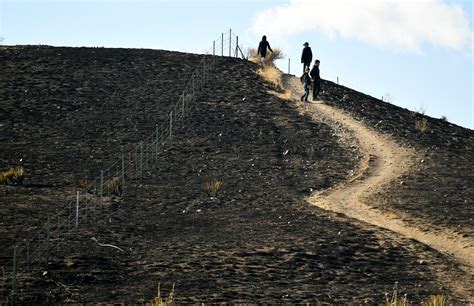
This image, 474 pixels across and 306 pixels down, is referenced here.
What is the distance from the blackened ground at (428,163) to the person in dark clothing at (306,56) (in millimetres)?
1585

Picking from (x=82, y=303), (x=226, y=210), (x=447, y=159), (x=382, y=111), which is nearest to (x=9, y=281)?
(x=82, y=303)

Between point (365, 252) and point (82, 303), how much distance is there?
6.73 m

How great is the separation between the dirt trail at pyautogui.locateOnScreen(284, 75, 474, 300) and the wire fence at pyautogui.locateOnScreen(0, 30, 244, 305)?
18.2ft

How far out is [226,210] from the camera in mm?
20062

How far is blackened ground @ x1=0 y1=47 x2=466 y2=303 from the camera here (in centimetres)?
1457

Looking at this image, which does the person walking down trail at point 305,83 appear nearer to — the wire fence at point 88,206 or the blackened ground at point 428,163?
the blackened ground at point 428,163

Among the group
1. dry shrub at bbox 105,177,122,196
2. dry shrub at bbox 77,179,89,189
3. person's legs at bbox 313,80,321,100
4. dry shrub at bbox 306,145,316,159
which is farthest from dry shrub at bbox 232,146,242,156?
person's legs at bbox 313,80,321,100

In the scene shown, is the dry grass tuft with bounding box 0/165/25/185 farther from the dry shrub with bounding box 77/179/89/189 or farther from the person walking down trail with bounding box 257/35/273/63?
the person walking down trail with bounding box 257/35/273/63

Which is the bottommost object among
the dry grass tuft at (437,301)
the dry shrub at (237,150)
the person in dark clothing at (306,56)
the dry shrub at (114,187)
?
the dry grass tuft at (437,301)

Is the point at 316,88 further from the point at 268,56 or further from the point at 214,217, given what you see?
the point at 214,217

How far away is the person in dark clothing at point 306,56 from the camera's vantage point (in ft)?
111

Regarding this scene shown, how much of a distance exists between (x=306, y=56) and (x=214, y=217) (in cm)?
1596

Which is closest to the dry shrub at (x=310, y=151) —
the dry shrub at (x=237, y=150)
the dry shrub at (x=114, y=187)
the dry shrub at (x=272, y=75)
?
the dry shrub at (x=237, y=150)

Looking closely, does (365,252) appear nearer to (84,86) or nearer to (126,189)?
(126,189)
